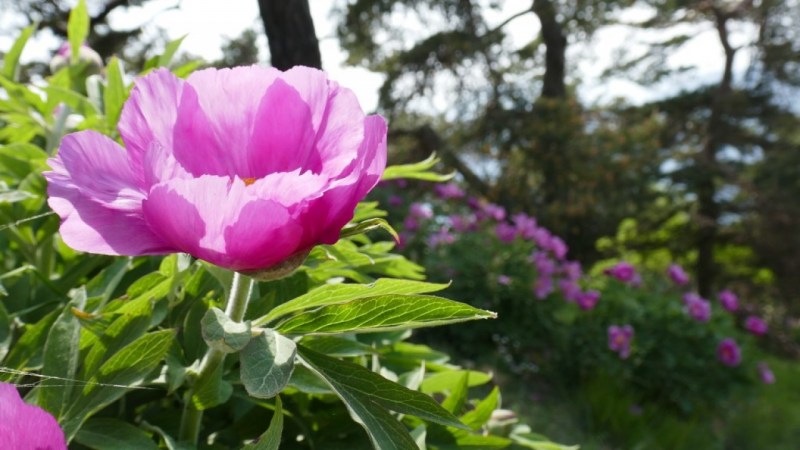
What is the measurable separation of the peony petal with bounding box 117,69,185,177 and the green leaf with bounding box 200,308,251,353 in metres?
0.11

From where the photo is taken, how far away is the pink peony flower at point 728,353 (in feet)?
15.1

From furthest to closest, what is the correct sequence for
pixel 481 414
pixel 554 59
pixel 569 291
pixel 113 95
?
pixel 554 59, pixel 569 291, pixel 113 95, pixel 481 414

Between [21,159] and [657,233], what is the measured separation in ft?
40.1

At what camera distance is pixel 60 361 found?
0.46 m

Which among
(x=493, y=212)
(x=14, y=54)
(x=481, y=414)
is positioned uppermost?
(x=14, y=54)

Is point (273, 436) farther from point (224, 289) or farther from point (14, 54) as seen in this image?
point (14, 54)

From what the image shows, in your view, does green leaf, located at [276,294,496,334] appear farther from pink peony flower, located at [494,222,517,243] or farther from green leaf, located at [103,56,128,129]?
pink peony flower, located at [494,222,517,243]

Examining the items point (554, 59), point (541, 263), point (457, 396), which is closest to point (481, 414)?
point (457, 396)

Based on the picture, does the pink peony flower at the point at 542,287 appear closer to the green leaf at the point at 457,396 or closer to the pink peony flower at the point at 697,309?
the pink peony flower at the point at 697,309

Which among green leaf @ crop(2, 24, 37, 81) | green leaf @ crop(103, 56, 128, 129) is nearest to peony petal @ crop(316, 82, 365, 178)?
green leaf @ crop(103, 56, 128, 129)

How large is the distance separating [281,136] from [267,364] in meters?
0.15

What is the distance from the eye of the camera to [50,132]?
842 mm

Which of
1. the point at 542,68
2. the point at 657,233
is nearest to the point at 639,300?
the point at 542,68

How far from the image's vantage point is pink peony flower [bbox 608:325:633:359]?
438 centimetres
